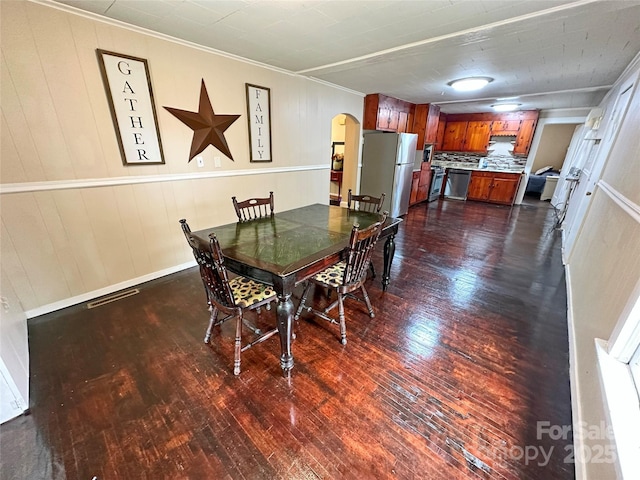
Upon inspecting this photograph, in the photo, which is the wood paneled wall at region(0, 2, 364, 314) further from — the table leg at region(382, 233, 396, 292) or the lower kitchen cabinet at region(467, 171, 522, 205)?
the lower kitchen cabinet at region(467, 171, 522, 205)

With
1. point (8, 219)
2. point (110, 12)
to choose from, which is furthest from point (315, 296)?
point (110, 12)

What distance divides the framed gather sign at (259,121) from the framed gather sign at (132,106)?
3.56 ft

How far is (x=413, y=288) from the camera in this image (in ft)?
8.86

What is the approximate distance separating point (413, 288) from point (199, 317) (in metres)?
2.08

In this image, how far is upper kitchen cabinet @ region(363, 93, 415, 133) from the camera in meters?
4.82

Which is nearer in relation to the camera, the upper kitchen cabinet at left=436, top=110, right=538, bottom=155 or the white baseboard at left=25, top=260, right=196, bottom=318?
the white baseboard at left=25, top=260, right=196, bottom=318

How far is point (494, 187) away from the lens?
21.6 feet

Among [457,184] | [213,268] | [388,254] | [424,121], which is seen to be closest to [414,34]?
[388,254]

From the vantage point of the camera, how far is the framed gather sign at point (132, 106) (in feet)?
7.11

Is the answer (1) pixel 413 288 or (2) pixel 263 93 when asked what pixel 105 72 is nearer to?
(2) pixel 263 93

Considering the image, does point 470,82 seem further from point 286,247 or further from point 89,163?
point 89,163

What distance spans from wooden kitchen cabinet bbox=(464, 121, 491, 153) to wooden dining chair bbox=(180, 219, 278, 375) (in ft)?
24.3

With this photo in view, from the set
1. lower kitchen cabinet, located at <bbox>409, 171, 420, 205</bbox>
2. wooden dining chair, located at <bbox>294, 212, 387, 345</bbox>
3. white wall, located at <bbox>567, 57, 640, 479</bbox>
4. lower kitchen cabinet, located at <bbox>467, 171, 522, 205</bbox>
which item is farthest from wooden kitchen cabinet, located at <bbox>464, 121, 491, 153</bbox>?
wooden dining chair, located at <bbox>294, 212, 387, 345</bbox>

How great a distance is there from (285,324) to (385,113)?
15.8 feet
